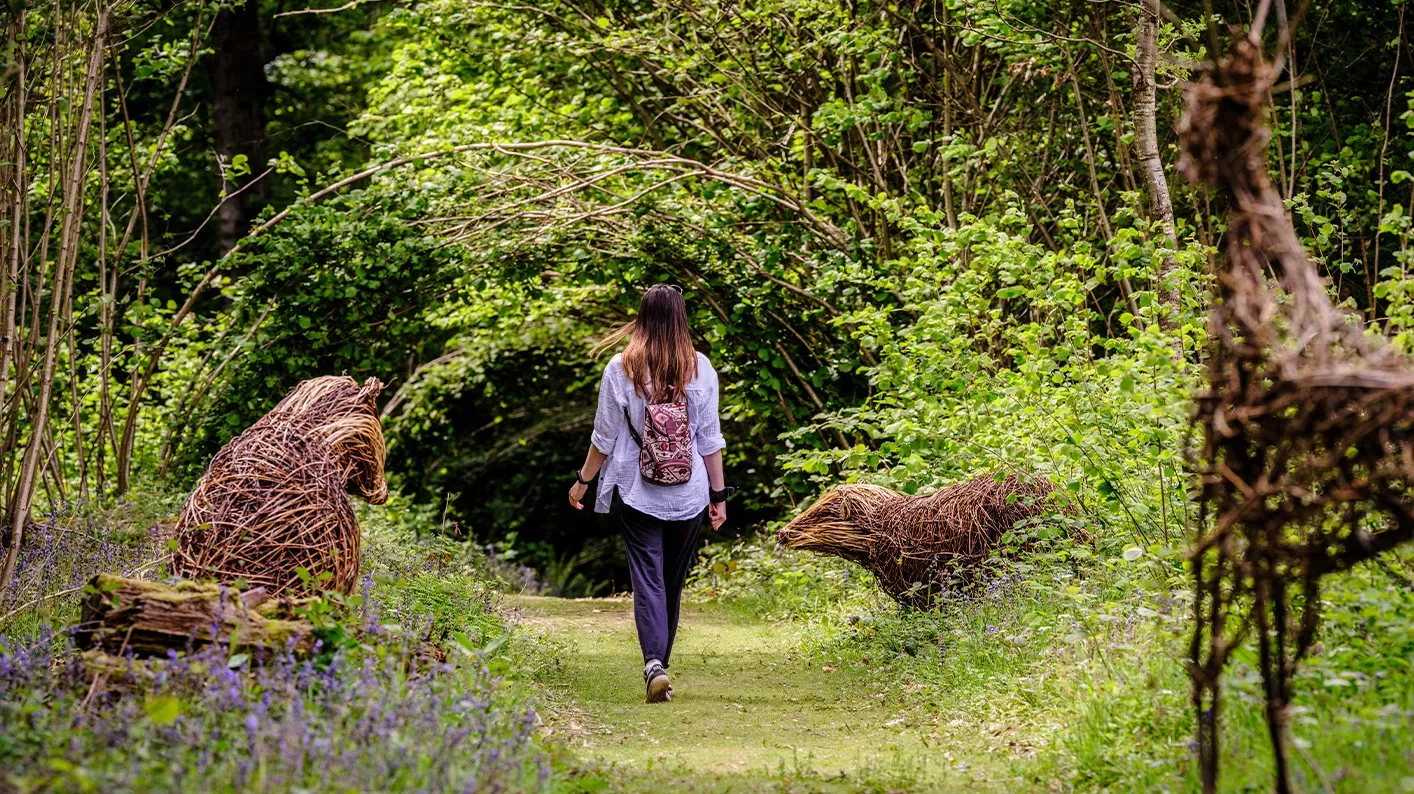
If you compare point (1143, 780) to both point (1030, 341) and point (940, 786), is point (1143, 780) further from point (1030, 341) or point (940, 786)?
point (1030, 341)

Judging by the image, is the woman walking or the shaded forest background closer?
the woman walking

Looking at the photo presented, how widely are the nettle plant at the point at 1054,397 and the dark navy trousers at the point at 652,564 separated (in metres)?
1.25

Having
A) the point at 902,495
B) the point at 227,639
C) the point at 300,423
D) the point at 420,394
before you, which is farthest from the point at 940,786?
the point at 420,394

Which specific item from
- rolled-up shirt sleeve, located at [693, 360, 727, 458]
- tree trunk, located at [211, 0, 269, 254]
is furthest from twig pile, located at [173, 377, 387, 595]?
tree trunk, located at [211, 0, 269, 254]

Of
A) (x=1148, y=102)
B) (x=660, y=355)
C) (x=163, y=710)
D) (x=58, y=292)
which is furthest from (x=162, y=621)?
(x=1148, y=102)

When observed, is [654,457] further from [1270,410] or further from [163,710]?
[1270,410]

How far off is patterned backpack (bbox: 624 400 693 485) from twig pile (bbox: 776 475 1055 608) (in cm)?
Result: 153

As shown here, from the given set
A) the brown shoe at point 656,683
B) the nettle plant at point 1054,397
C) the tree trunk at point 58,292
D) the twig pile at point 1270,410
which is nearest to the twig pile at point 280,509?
the tree trunk at point 58,292

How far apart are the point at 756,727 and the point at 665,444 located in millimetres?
1387

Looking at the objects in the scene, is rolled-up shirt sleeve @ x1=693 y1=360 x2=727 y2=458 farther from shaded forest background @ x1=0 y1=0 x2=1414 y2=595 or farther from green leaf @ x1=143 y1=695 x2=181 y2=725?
green leaf @ x1=143 y1=695 x2=181 y2=725

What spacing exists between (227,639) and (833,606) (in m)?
5.49

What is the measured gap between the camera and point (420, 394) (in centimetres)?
1384

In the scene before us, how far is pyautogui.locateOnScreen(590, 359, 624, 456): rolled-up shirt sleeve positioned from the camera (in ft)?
19.6

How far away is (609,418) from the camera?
A: 19.6 feet
